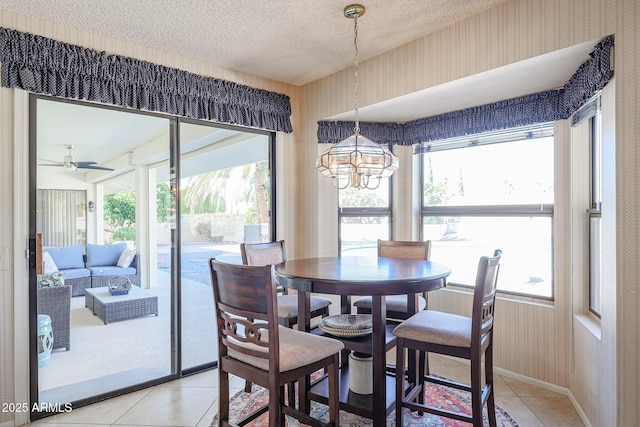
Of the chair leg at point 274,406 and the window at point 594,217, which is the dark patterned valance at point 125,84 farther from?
the window at point 594,217

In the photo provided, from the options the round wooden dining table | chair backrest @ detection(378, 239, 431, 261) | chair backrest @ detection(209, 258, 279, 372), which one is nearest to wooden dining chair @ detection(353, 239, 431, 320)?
chair backrest @ detection(378, 239, 431, 261)

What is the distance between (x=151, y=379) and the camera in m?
2.82

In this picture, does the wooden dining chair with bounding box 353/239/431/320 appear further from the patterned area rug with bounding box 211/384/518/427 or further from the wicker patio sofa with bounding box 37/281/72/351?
the wicker patio sofa with bounding box 37/281/72/351

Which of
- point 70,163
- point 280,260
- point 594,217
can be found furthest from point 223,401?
point 594,217

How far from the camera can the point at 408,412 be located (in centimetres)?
238

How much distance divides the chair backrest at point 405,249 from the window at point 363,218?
564 mm

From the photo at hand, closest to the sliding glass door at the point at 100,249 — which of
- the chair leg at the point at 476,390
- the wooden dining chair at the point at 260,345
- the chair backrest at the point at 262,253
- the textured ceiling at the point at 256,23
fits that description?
the textured ceiling at the point at 256,23

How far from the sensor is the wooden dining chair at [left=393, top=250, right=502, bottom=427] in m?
1.83

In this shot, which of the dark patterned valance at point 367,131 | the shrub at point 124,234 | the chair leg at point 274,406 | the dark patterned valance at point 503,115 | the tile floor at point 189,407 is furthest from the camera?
the dark patterned valance at point 367,131

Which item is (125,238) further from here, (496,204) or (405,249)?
(496,204)

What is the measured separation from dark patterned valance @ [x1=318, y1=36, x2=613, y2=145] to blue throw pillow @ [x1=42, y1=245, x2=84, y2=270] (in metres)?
2.24

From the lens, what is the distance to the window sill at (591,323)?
2.15m

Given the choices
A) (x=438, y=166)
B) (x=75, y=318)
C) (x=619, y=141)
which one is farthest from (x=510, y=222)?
(x=75, y=318)

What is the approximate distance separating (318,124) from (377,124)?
1.92 ft
